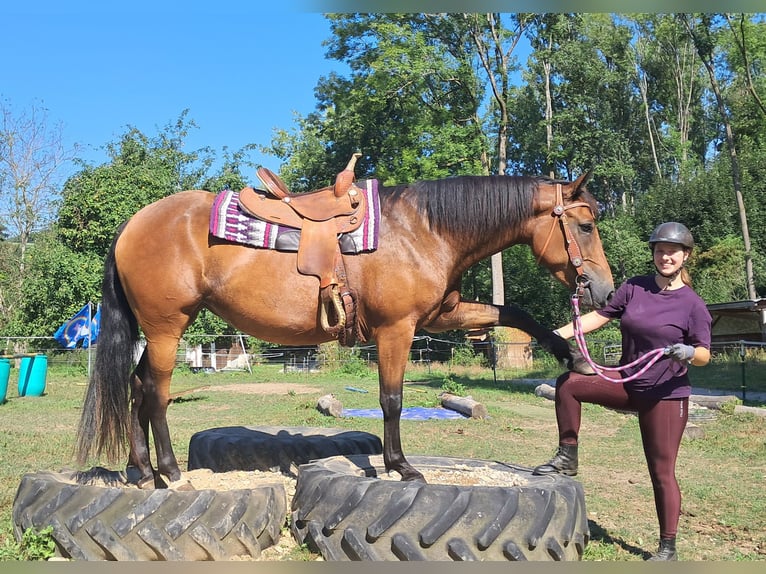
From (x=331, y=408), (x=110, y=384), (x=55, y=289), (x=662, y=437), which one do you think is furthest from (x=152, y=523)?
(x=55, y=289)

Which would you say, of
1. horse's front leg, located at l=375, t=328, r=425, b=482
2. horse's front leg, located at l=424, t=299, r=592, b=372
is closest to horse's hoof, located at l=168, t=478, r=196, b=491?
horse's front leg, located at l=375, t=328, r=425, b=482

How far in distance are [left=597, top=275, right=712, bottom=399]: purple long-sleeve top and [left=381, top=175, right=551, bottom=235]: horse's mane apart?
0.90 meters

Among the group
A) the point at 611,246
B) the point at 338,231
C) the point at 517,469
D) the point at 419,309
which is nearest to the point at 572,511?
the point at 517,469

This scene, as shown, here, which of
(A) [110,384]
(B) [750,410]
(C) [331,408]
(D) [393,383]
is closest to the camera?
(D) [393,383]

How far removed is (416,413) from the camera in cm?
1116

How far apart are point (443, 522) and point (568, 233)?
188cm

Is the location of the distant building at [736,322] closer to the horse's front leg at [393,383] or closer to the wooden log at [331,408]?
the wooden log at [331,408]

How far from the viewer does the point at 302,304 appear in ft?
12.4

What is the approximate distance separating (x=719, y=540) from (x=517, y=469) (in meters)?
1.36

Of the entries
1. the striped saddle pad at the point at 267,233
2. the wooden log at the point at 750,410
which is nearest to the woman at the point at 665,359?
the striped saddle pad at the point at 267,233

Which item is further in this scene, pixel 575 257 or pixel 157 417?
pixel 157 417

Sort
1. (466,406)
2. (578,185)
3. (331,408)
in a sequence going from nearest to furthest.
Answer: (578,185), (331,408), (466,406)

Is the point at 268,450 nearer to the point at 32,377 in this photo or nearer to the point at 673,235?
the point at 673,235

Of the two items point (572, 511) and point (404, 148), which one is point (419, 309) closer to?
point (572, 511)
